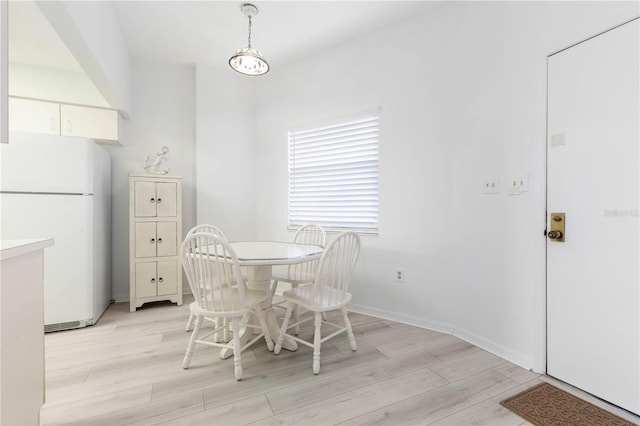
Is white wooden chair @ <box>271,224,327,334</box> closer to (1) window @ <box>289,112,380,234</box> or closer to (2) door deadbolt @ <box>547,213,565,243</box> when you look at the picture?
(1) window @ <box>289,112,380,234</box>

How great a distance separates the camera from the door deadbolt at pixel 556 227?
1.74 meters

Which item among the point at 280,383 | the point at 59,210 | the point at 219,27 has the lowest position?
the point at 280,383

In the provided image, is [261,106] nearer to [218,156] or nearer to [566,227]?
[218,156]

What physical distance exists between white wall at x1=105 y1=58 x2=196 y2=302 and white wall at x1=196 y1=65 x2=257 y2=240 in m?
0.15

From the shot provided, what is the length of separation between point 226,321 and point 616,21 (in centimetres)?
298

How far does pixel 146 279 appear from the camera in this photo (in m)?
3.04

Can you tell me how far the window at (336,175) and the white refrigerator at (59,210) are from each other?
1974mm

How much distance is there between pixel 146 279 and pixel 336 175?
7.53ft

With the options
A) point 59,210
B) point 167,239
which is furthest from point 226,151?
point 59,210

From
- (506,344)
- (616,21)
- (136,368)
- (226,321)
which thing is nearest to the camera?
(616,21)

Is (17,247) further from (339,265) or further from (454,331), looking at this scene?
(454,331)

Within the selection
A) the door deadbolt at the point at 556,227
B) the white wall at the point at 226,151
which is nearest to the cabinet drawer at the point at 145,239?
the white wall at the point at 226,151

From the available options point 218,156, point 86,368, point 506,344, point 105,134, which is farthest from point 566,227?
point 105,134

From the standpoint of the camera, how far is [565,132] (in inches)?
67.9
